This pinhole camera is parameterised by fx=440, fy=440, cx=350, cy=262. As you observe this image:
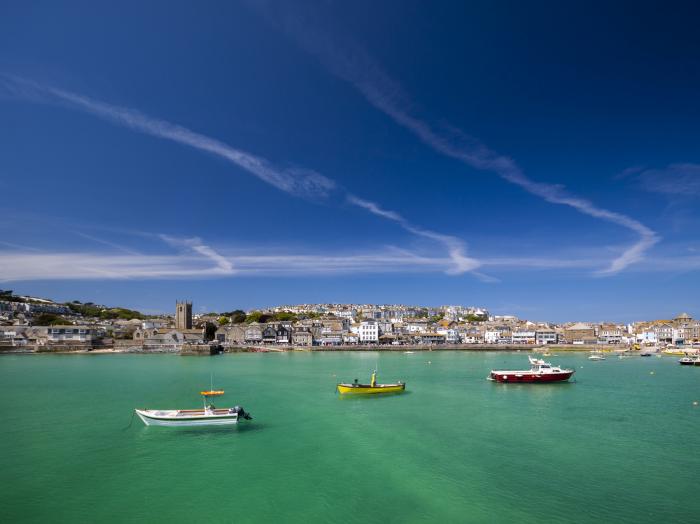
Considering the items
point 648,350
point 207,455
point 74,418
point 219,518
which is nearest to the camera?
point 219,518

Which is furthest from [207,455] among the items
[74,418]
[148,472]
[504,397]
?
[504,397]

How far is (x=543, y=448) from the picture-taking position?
1523 cm

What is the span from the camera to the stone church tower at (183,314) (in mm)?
93375

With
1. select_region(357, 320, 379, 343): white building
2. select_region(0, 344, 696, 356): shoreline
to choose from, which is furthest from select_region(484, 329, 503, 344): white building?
select_region(357, 320, 379, 343): white building

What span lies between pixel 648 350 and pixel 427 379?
5949 cm

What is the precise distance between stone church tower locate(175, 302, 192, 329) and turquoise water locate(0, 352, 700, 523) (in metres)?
69.0

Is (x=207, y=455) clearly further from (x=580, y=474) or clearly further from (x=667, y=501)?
(x=667, y=501)

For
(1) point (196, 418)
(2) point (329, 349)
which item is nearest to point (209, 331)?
(2) point (329, 349)

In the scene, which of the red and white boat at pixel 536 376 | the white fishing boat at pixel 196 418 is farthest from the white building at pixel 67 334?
the red and white boat at pixel 536 376

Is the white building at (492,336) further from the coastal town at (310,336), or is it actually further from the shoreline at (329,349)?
the shoreline at (329,349)

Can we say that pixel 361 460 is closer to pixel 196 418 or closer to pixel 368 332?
pixel 196 418

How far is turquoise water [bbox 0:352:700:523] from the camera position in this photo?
34.6ft

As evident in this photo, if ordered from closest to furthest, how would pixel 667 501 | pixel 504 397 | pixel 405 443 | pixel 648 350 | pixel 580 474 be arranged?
pixel 667 501 < pixel 580 474 < pixel 405 443 < pixel 504 397 < pixel 648 350

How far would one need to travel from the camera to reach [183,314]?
309 feet
